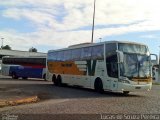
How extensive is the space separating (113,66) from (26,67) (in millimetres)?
27771

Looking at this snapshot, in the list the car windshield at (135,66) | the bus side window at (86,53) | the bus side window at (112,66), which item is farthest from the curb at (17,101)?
the bus side window at (86,53)

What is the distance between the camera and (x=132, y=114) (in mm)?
15117

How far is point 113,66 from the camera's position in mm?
25750

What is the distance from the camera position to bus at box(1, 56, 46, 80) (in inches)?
1981

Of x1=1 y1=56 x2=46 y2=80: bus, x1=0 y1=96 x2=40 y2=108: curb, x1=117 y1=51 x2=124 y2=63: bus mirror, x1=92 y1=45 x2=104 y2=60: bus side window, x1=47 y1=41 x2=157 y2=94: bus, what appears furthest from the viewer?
x1=1 y1=56 x2=46 y2=80: bus

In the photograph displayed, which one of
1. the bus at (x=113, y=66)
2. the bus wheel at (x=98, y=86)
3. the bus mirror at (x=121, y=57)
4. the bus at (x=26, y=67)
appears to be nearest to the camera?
the bus mirror at (x=121, y=57)

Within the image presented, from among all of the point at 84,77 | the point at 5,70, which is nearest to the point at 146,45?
the point at 84,77

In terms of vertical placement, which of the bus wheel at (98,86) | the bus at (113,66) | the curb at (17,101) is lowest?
the curb at (17,101)

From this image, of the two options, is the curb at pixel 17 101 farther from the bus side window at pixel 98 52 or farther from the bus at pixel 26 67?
the bus at pixel 26 67

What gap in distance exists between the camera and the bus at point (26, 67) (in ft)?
165

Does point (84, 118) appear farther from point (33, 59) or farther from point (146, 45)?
point (33, 59)

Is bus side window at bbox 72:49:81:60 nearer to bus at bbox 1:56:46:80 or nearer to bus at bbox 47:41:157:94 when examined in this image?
bus at bbox 47:41:157:94

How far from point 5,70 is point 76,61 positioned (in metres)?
27.0

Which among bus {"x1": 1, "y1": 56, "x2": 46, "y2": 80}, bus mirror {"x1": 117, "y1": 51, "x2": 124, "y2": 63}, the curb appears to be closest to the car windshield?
bus mirror {"x1": 117, "y1": 51, "x2": 124, "y2": 63}
